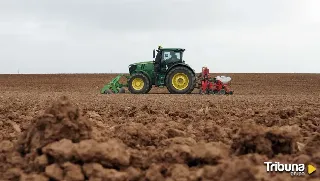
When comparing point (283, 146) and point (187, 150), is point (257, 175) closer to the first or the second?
point (187, 150)

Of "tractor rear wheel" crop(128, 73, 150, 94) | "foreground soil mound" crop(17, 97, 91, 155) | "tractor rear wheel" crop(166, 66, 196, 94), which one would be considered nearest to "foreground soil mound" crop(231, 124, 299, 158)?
"foreground soil mound" crop(17, 97, 91, 155)

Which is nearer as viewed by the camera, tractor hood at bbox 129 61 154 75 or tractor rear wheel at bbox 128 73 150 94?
tractor rear wheel at bbox 128 73 150 94

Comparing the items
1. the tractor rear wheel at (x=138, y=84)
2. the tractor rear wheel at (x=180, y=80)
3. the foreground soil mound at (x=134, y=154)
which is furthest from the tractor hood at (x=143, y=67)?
the foreground soil mound at (x=134, y=154)

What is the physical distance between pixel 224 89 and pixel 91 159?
15.4 m

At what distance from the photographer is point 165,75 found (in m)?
18.0

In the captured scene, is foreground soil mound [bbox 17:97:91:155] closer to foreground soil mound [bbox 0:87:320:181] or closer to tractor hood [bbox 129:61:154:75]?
foreground soil mound [bbox 0:87:320:181]

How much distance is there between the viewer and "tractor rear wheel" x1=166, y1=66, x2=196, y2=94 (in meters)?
17.7

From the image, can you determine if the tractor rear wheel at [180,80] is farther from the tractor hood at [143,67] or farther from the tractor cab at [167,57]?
the tractor hood at [143,67]

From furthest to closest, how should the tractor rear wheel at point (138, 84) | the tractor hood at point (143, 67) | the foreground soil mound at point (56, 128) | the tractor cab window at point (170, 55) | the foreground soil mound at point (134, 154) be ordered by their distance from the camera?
the tractor hood at point (143, 67)
the tractor cab window at point (170, 55)
the tractor rear wheel at point (138, 84)
the foreground soil mound at point (56, 128)
the foreground soil mound at point (134, 154)

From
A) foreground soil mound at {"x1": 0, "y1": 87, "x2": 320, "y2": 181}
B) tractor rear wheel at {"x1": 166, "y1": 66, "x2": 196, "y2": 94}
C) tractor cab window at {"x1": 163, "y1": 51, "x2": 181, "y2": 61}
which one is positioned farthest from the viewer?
tractor cab window at {"x1": 163, "y1": 51, "x2": 181, "y2": 61}

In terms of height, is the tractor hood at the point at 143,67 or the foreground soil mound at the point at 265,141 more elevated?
the tractor hood at the point at 143,67

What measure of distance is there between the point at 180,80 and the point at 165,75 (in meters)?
0.66

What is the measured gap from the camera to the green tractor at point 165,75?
58.3 ft

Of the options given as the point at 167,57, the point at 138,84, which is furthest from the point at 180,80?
the point at 138,84
